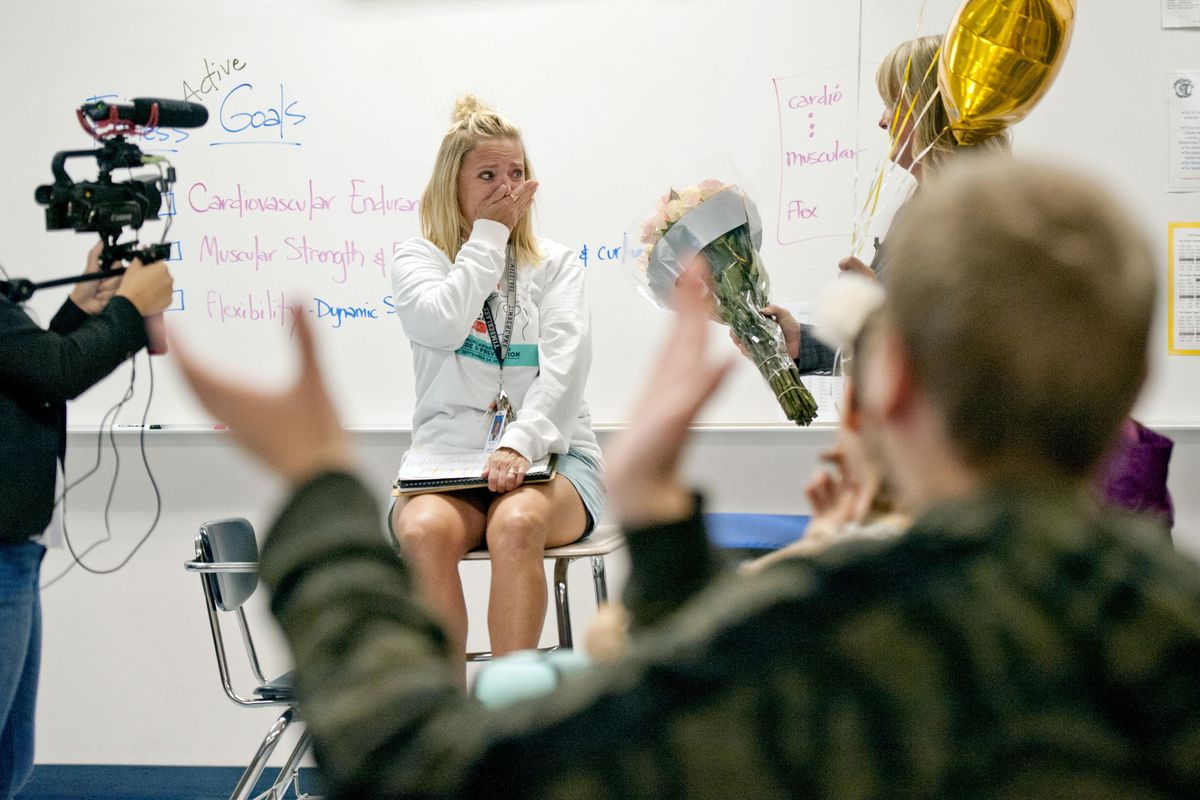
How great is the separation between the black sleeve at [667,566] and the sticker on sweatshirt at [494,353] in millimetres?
2023

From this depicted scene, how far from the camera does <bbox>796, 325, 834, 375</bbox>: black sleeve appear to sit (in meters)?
2.15

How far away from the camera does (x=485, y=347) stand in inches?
102

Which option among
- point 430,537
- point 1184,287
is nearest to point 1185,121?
point 1184,287

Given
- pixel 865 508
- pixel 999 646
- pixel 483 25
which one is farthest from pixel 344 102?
pixel 999 646

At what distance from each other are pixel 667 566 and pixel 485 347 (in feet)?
6.70

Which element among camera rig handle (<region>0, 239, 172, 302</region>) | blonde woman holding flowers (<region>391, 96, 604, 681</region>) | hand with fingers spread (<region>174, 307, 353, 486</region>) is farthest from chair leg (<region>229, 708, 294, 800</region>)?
hand with fingers spread (<region>174, 307, 353, 486</region>)

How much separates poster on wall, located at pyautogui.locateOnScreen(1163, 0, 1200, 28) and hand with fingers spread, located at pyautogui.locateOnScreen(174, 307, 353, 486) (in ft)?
9.41

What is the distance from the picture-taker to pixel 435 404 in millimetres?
2555

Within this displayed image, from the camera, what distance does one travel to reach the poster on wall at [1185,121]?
2793mm

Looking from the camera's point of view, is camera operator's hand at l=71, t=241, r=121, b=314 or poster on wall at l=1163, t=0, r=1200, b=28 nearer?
camera operator's hand at l=71, t=241, r=121, b=314

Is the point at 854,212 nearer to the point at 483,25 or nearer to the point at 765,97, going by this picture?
the point at 765,97

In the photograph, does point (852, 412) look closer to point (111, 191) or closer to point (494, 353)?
point (111, 191)

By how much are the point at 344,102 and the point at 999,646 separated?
2914 millimetres

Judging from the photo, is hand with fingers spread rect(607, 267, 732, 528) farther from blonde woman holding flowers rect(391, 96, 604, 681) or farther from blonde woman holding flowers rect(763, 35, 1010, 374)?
blonde woman holding flowers rect(391, 96, 604, 681)
